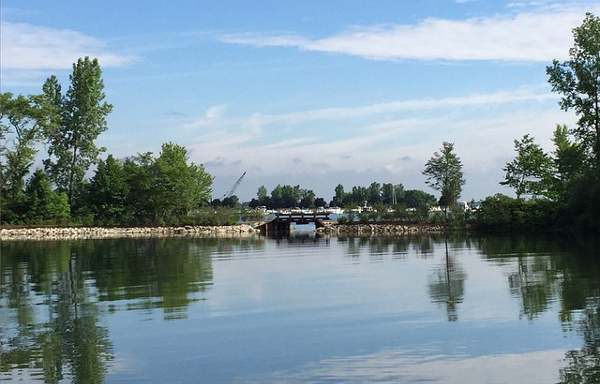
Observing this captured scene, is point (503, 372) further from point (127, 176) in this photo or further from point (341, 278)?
point (127, 176)

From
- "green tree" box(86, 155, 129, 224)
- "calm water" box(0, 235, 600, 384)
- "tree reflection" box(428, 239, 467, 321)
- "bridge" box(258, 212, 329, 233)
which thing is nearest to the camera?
"calm water" box(0, 235, 600, 384)

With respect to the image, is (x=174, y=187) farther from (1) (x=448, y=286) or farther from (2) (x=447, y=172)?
(1) (x=448, y=286)

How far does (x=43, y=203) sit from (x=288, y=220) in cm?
2344

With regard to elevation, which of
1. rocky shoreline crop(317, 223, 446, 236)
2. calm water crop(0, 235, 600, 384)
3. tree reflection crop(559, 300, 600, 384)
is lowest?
tree reflection crop(559, 300, 600, 384)

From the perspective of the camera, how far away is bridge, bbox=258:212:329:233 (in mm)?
72131

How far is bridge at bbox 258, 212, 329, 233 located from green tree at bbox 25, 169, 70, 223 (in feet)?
62.6

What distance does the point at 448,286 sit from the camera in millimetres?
20281

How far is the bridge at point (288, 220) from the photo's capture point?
72.1 metres

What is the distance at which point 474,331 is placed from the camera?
13469 mm

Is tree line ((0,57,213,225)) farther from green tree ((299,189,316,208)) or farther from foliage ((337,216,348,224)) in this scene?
green tree ((299,189,316,208))

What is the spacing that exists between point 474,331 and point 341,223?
2157 inches

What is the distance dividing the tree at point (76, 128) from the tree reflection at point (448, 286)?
53.4 metres

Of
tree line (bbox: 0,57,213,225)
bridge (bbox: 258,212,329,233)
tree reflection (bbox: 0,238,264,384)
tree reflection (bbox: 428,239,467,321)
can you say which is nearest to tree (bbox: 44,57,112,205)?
tree line (bbox: 0,57,213,225)

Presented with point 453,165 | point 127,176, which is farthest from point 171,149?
point 453,165
